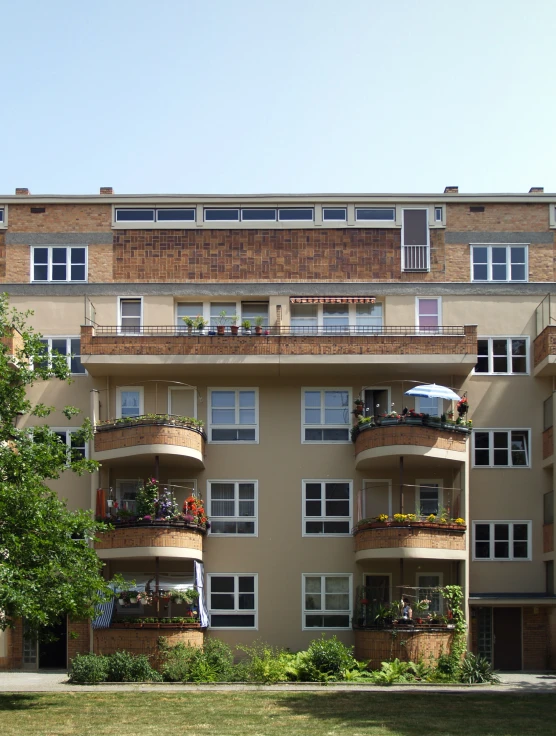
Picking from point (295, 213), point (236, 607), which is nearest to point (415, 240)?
point (295, 213)

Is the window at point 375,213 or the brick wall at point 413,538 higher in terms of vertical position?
the window at point 375,213

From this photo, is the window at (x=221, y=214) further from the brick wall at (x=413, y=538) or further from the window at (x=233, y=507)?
the brick wall at (x=413, y=538)

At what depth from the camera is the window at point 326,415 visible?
37188 millimetres

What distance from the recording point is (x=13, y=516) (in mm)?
25938

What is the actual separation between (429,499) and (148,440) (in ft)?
30.6

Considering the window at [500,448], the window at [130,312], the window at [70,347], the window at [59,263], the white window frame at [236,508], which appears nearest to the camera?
the white window frame at [236,508]

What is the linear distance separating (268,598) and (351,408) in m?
6.70

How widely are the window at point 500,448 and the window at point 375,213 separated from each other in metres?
7.98

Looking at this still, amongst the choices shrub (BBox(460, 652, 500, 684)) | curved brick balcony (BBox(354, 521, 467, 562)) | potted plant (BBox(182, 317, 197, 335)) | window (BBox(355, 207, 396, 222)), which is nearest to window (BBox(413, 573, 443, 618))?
curved brick balcony (BBox(354, 521, 467, 562))

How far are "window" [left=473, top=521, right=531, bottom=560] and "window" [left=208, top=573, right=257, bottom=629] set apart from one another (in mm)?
7361

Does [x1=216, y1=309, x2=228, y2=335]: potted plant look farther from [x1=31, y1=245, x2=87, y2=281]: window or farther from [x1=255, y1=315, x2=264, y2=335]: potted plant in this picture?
[x1=31, y1=245, x2=87, y2=281]: window

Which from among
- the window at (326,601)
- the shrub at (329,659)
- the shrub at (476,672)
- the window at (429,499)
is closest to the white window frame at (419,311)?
the window at (429,499)

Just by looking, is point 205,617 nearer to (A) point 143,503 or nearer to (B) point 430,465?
(A) point 143,503

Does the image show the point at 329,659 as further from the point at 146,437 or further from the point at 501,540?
the point at 146,437
